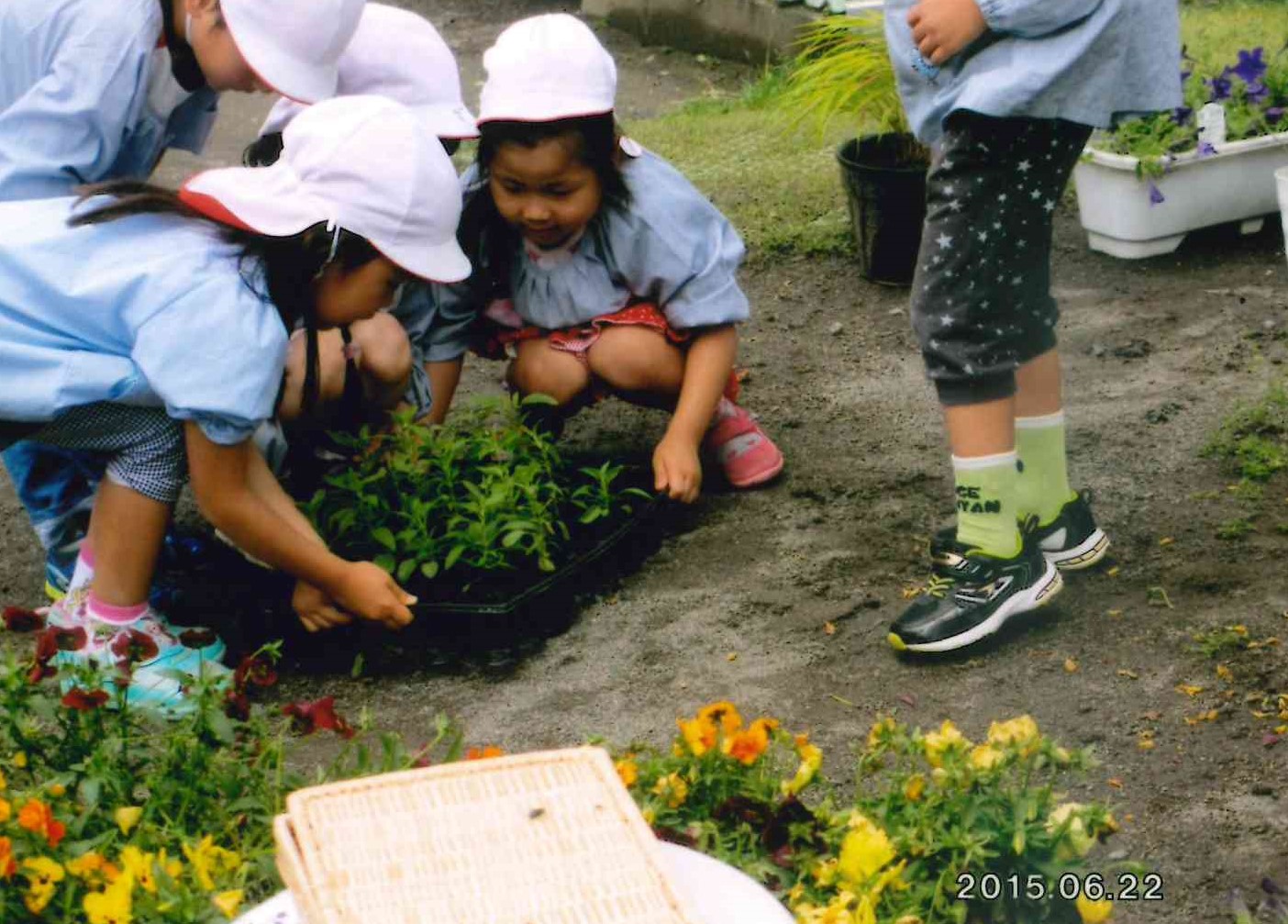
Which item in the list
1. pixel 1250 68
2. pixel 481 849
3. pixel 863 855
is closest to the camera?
pixel 481 849

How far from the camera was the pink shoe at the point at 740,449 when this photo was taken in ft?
10.5

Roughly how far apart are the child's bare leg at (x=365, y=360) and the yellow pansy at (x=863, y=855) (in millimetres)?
1684

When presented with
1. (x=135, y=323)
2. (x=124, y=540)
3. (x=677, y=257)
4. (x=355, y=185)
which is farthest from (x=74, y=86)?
(x=677, y=257)

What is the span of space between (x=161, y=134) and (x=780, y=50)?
3.70 metres

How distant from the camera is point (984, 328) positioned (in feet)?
8.36

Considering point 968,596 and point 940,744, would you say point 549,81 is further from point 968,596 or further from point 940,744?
point 940,744

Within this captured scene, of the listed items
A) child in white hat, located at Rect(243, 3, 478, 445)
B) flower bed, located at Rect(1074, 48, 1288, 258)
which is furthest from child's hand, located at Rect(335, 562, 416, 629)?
flower bed, located at Rect(1074, 48, 1288, 258)

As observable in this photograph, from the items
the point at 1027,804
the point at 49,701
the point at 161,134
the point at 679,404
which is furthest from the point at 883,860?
the point at 161,134

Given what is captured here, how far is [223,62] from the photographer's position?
2719 mm

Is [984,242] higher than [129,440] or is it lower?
higher

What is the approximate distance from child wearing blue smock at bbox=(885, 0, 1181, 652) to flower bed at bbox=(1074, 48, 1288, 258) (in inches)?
55.2

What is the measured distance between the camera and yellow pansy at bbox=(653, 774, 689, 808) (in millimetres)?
1792

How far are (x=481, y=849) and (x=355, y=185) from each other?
1.41 metres
